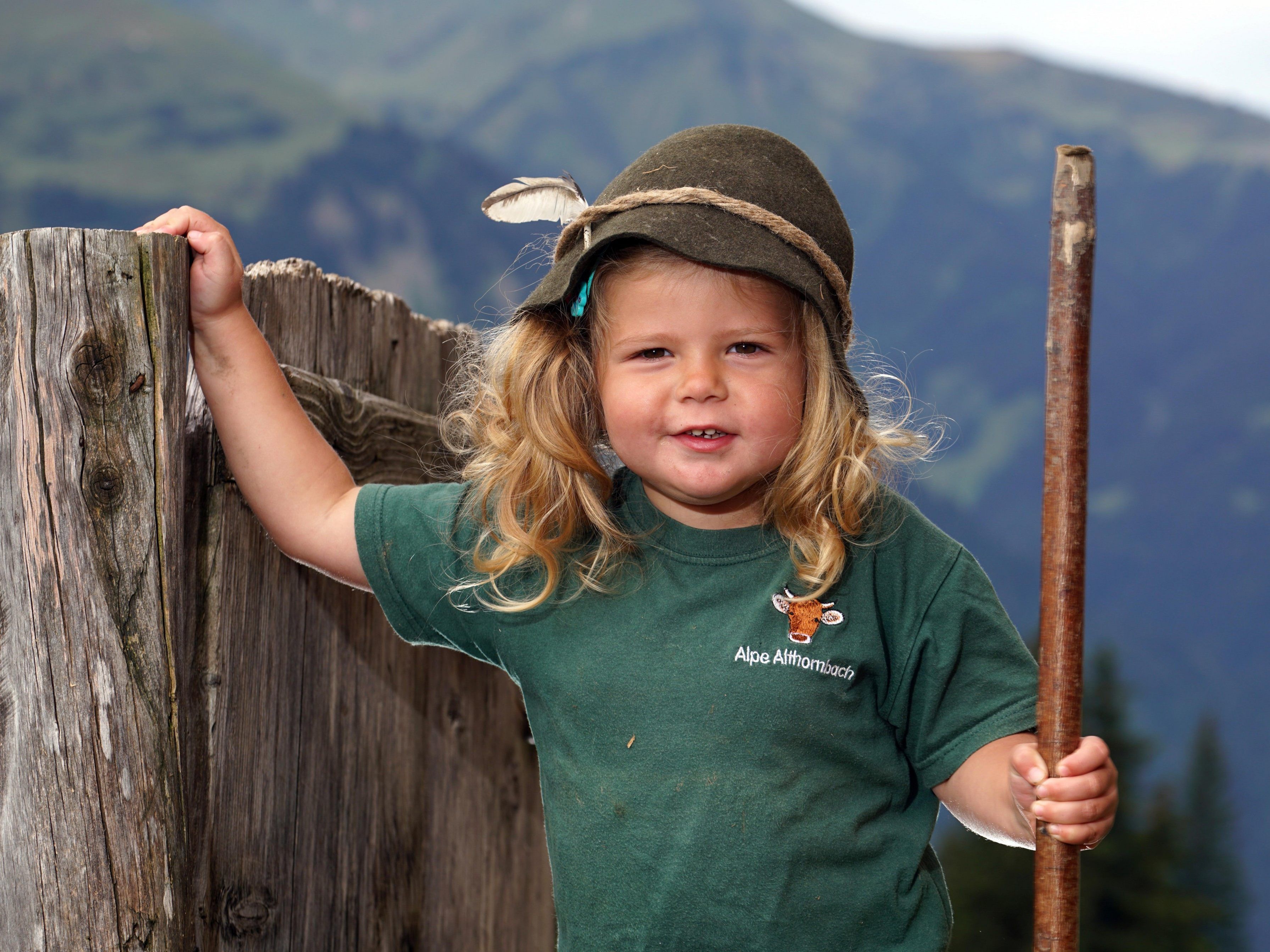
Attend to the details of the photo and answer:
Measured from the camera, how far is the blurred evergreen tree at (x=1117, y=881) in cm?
1430

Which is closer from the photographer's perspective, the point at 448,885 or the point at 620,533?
the point at 620,533

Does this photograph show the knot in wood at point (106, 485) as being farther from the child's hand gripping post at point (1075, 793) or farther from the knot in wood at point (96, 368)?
the child's hand gripping post at point (1075, 793)

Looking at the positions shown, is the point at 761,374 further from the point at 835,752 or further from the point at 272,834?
the point at 272,834

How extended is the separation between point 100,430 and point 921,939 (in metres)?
1.43

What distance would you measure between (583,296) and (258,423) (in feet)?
1.85

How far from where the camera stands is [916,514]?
6.09 feet

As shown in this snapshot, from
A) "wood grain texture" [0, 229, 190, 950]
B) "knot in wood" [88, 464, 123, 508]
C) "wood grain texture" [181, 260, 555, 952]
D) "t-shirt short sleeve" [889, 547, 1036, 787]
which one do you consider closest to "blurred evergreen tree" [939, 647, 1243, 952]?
"wood grain texture" [181, 260, 555, 952]

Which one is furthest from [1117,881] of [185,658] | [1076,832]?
[185,658]

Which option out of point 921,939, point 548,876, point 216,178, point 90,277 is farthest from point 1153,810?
point 216,178

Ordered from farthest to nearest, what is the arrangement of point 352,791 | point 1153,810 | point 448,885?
1. point 1153,810
2. point 448,885
3. point 352,791

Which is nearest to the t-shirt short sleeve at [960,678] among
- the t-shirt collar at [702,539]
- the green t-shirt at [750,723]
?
the green t-shirt at [750,723]

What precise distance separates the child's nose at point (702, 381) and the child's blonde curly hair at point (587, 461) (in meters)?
0.16

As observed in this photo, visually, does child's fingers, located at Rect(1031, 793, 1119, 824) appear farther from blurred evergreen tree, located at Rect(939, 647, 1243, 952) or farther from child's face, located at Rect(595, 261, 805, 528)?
blurred evergreen tree, located at Rect(939, 647, 1243, 952)

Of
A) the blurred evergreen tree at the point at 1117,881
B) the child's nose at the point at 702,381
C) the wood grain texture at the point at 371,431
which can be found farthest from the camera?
the blurred evergreen tree at the point at 1117,881
